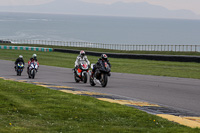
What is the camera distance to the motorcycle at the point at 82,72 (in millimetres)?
20172

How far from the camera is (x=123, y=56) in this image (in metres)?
42.4

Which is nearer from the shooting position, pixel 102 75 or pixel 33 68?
pixel 102 75

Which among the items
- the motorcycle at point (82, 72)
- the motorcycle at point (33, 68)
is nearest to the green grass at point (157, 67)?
the motorcycle at point (82, 72)

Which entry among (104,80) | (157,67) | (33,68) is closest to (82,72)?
(104,80)

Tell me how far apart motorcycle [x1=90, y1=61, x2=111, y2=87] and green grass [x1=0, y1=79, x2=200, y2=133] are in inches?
229

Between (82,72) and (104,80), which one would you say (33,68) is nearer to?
(82,72)

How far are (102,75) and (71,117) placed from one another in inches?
353

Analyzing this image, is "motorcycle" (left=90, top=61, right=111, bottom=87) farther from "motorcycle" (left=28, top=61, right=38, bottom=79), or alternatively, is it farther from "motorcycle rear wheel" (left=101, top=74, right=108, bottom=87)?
"motorcycle" (left=28, top=61, right=38, bottom=79)

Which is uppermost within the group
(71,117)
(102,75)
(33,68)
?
(33,68)

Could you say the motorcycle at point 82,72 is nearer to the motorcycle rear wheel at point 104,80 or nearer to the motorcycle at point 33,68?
the motorcycle rear wheel at point 104,80

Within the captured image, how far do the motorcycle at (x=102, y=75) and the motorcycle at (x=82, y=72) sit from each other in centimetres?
158

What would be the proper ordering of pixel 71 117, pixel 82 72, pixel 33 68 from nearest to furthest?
pixel 71 117
pixel 82 72
pixel 33 68

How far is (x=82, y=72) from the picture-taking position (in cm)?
2048

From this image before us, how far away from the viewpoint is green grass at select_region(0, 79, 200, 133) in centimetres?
781
